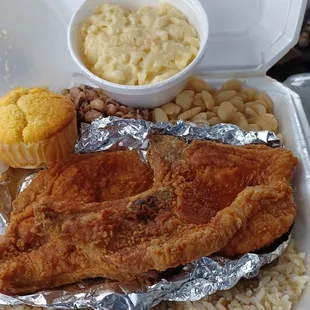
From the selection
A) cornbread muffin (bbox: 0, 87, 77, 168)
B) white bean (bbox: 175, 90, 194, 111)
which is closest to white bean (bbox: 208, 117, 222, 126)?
white bean (bbox: 175, 90, 194, 111)

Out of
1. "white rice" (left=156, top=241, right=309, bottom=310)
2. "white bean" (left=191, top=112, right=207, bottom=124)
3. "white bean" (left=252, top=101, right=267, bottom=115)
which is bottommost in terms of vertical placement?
"white rice" (left=156, top=241, right=309, bottom=310)

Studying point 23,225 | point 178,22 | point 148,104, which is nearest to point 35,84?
point 148,104

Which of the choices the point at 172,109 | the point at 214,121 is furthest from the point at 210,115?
the point at 172,109

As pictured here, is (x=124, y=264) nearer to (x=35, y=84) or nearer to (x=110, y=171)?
(x=110, y=171)

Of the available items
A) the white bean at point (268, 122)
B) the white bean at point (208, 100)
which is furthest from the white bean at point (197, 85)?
the white bean at point (268, 122)

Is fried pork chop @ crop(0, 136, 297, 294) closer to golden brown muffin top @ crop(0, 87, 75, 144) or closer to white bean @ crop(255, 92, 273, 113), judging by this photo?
golden brown muffin top @ crop(0, 87, 75, 144)

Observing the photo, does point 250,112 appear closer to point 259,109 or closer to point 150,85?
point 259,109

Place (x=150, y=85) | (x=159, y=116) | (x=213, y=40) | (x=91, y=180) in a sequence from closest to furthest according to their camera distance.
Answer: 1. (x=91, y=180)
2. (x=150, y=85)
3. (x=159, y=116)
4. (x=213, y=40)

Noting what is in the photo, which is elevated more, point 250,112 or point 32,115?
point 32,115
